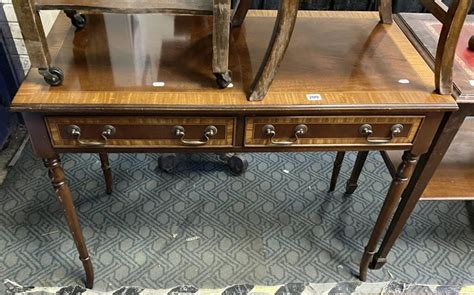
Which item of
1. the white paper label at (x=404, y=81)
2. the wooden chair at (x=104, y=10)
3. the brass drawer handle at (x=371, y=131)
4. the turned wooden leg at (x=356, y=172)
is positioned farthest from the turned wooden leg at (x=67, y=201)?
the turned wooden leg at (x=356, y=172)

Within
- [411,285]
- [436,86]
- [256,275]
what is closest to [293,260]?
[256,275]

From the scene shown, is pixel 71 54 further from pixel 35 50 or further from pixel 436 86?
pixel 436 86

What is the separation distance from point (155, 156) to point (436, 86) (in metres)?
1.25

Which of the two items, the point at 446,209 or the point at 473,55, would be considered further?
the point at 446,209

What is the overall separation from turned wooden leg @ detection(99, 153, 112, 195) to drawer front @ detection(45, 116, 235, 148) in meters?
0.58

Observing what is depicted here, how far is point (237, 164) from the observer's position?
5.87 feet

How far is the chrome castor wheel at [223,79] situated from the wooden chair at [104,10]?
0.04 ft

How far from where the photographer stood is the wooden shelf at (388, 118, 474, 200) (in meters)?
1.31

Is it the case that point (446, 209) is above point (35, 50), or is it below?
below

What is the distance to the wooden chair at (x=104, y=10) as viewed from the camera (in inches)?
34.8

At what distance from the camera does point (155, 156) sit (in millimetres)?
1903

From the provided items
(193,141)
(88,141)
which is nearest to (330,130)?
(193,141)

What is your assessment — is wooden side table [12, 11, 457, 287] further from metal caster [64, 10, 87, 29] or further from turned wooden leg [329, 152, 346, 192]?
turned wooden leg [329, 152, 346, 192]

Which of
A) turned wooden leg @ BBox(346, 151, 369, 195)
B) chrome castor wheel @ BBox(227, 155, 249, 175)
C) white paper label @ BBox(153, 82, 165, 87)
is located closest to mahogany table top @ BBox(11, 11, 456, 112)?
white paper label @ BBox(153, 82, 165, 87)
